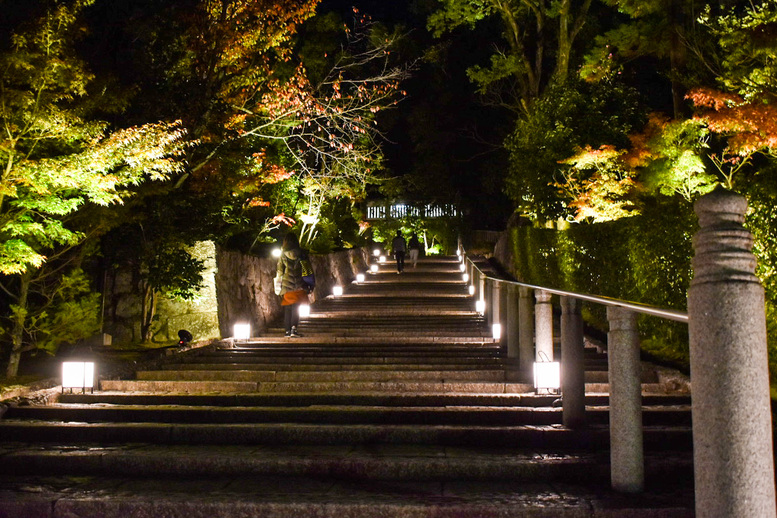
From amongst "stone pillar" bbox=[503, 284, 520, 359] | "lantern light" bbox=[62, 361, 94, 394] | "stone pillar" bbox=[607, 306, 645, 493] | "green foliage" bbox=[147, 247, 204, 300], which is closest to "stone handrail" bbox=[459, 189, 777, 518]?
"stone pillar" bbox=[607, 306, 645, 493]

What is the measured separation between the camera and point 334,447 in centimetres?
468

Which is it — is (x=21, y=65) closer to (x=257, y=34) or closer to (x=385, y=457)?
(x=257, y=34)

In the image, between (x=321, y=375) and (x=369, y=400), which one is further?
(x=321, y=375)

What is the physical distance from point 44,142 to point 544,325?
6190 mm

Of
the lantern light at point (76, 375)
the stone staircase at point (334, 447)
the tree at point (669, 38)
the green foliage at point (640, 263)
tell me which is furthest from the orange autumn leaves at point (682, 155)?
the lantern light at point (76, 375)

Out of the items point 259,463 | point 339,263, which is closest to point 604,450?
point 259,463

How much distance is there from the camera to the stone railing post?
5.88m

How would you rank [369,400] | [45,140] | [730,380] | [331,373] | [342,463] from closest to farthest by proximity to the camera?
[730,380] < [342,463] < [369,400] < [331,373] < [45,140]

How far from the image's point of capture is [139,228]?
10773 mm

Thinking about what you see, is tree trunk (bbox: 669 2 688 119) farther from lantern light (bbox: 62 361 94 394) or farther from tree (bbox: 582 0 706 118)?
lantern light (bbox: 62 361 94 394)

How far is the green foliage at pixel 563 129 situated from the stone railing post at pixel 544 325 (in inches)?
408

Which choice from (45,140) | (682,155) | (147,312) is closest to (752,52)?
(682,155)

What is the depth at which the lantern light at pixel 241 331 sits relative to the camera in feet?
33.7

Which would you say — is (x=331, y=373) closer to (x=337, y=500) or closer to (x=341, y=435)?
(x=341, y=435)
